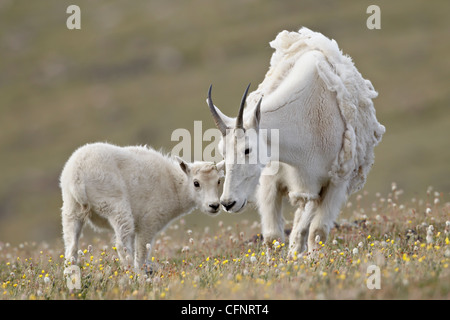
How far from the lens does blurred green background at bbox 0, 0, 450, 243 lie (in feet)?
166

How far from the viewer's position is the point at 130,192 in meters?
9.84

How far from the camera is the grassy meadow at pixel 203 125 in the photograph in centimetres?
718

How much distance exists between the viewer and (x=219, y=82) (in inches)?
2576

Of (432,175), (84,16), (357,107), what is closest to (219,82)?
(432,175)

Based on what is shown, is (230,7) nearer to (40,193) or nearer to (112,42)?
(112,42)

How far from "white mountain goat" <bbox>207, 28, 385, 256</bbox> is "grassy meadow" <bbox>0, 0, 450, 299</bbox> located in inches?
27.4

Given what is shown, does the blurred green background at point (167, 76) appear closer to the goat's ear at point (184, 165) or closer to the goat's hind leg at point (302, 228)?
the goat's ear at point (184, 165)

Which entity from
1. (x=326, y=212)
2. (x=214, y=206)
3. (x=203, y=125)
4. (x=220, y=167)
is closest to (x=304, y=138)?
(x=326, y=212)

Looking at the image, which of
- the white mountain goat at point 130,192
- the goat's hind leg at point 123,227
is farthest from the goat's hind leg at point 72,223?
the goat's hind leg at point 123,227

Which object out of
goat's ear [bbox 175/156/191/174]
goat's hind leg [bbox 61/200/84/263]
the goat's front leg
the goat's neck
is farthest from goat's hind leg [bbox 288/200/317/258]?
goat's hind leg [bbox 61/200/84/263]

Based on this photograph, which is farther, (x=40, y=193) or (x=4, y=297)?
(x=40, y=193)

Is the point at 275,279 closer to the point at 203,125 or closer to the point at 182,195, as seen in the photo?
the point at 182,195

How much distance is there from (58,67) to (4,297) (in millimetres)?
81966

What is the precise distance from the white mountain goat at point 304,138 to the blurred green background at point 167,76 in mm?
24299
